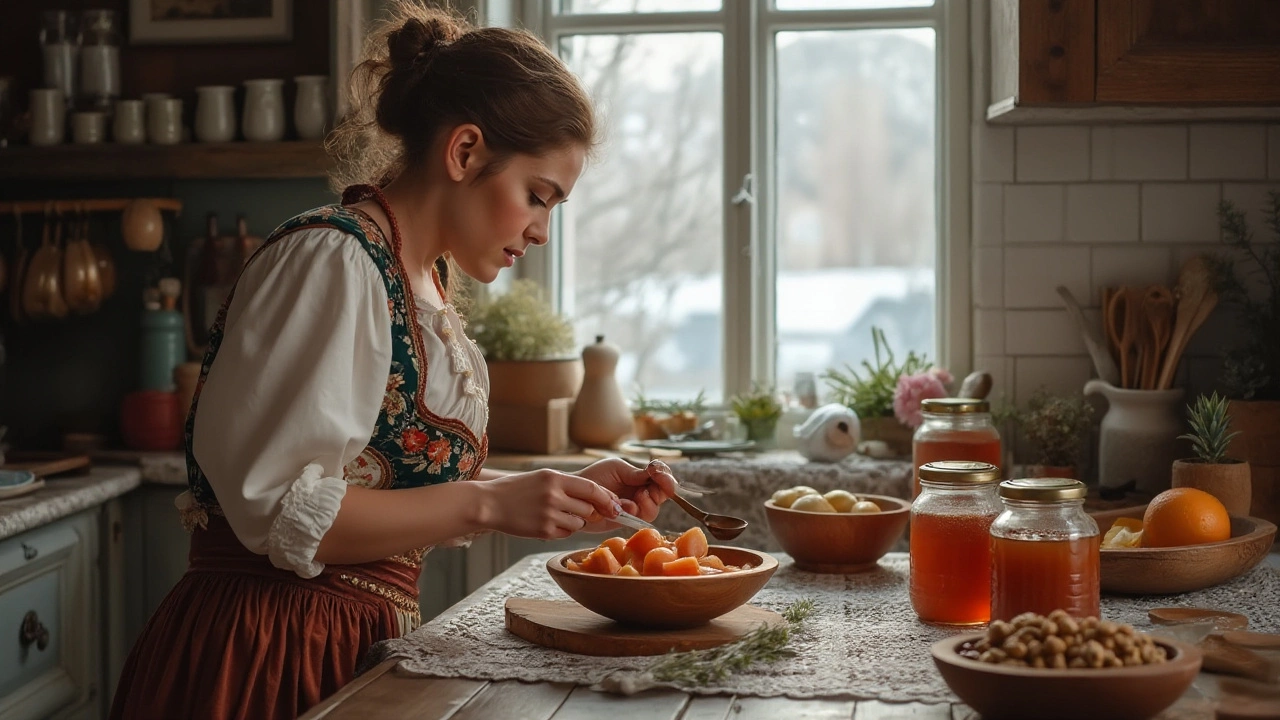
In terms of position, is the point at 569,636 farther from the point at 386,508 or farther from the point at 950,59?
the point at 950,59

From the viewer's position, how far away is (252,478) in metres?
1.40

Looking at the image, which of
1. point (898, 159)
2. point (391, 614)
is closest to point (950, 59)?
point (898, 159)

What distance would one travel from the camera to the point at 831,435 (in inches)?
117

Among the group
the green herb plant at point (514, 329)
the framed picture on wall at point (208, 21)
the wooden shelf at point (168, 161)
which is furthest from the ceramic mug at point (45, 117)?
the green herb plant at point (514, 329)

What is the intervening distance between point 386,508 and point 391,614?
0.81 feet

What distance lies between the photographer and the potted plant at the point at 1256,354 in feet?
8.39

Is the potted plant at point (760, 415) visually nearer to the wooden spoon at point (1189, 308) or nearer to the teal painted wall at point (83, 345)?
the wooden spoon at point (1189, 308)

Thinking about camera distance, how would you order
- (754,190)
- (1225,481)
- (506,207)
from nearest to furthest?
(506,207) < (1225,481) < (754,190)

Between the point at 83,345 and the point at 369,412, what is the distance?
226 centimetres

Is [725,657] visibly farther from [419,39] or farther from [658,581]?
[419,39]

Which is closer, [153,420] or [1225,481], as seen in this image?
[1225,481]

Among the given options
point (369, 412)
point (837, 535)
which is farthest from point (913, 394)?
point (369, 412)

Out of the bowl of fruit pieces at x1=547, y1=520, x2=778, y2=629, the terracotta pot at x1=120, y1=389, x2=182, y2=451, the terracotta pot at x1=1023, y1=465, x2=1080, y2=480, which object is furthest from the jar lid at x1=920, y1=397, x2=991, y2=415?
the terracotta pot at x1=120, y1=389, x2=182, y2=451

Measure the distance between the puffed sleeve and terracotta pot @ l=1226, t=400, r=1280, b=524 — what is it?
1.84 m
